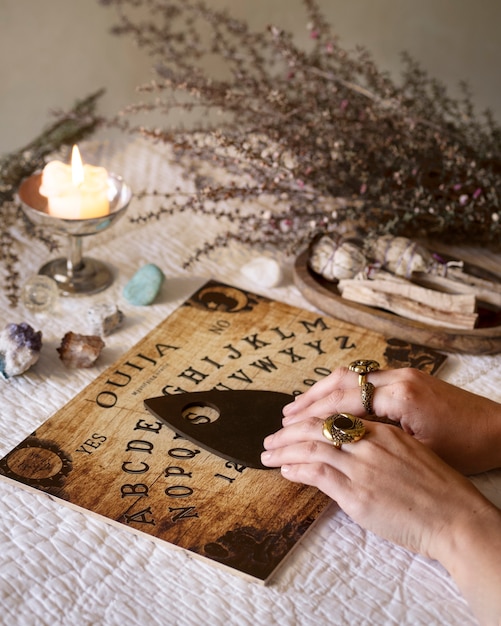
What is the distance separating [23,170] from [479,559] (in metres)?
0.93

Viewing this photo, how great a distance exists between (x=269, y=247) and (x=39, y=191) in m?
0.38

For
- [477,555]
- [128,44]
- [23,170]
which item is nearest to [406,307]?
[477,555]

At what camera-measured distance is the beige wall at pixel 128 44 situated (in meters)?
2.01

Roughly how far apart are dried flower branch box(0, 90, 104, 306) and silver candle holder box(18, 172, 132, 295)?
0.04 m

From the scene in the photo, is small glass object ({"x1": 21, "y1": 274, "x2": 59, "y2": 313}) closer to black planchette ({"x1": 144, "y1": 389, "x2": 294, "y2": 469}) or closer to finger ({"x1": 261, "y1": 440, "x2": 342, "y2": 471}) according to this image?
black planchette ({"x1": 144, "y1": 389, "x2": 294, "y2": 469})

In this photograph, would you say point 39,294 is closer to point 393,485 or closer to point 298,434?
point 298,434

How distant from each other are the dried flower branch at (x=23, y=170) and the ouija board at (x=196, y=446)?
0.24 meters

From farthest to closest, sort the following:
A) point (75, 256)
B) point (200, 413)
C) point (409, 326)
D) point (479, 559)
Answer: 1. point (75, 256)
2. point (409, 326)
3. point (200, 413)
4. point (479, 559)

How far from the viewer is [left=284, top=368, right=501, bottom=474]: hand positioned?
0.83 meters

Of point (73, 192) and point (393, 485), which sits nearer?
point (393, 485)

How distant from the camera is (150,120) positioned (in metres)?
2.24

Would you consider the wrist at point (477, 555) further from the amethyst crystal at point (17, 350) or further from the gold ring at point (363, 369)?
the amethyst crystal at point (17, 350)

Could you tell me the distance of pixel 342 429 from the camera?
2.57 ft

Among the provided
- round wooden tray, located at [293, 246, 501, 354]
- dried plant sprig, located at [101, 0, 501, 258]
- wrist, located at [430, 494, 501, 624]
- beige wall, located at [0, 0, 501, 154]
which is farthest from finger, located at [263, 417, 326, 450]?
beige wall, located at [0, 0, 501, 154]
